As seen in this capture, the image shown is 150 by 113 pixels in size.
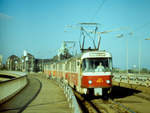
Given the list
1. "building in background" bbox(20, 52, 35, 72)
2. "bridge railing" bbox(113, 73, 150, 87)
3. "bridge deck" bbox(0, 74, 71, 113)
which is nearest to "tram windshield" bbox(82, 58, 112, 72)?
"bridge deck" bbox(0, 74, 71, 113)

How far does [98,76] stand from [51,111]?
450 cm

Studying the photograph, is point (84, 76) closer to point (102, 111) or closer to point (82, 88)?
point (82, 88)

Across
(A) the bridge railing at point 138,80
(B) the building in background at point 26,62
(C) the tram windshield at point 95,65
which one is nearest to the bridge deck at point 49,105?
(C) the tram windshield at point 95,65

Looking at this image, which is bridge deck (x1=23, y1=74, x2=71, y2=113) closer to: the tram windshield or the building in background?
the tram windshield

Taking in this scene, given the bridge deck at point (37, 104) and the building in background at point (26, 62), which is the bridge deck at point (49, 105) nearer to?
the bridge deck at point (37, 104)

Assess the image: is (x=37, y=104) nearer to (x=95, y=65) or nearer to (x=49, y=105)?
(x=49, y=105)

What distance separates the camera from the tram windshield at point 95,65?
46.5 feet

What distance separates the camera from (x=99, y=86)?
561 inches

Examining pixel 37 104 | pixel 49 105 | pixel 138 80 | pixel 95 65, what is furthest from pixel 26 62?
pixel 49 105

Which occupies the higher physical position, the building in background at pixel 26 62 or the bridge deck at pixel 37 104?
the building in background at pixel 26 62

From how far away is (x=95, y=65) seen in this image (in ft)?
46.6

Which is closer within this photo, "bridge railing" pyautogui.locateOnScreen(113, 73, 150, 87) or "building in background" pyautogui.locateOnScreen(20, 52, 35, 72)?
"bridge railing" pyautogui.locateOnScreen(113, 73, 150, 87)

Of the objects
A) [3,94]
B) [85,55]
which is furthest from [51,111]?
[85,55]

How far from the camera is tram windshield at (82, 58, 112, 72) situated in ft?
46.5
